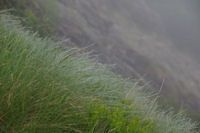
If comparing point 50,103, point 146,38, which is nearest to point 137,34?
point 146,38

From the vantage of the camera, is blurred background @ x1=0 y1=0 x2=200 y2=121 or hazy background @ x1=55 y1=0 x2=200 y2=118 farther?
hazy background @ x1=55 y1=0 x2=200 y2=118

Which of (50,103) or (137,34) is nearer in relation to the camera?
(50,103)

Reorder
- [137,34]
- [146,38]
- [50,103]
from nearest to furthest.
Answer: [50,103] → [137,34] → [146,38]

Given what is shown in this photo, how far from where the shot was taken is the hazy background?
32.5 feet

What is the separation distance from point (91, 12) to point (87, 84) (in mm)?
12030

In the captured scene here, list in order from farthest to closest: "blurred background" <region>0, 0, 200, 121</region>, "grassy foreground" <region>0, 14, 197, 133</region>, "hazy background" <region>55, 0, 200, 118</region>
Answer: "hazy background" <region>55, 0, 200, 118</region> < "blurred background" <region>0, 0, 200, 121</region> < "grassy foreground" <region>0, 14, 197, 133</region>

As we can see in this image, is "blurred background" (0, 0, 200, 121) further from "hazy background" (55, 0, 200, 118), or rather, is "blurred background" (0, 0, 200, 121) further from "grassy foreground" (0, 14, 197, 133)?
"grassy foreground" (0, 14, 197, 133)

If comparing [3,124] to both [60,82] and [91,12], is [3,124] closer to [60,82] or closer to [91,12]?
[60,82]

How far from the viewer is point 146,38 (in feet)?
67.5

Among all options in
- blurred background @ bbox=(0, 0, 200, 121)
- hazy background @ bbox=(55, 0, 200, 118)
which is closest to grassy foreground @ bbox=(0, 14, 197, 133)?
blurred background @ bbox=(0, 0, 200, 121)

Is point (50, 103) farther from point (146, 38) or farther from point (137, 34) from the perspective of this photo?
point (146, 38)

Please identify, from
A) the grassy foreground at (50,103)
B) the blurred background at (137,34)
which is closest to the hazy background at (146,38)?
the blurred background at (137,34)

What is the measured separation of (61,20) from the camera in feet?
29.0

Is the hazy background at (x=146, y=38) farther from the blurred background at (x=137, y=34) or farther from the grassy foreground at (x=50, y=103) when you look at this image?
the grassy foreground at (x=50, y=103)
